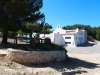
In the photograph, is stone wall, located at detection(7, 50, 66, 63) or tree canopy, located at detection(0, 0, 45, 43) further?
tree canopy, located at detection(0, 0, 45, 43)

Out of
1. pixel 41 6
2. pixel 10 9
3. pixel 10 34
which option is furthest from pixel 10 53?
pixel 10 34

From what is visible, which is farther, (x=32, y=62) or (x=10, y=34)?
(x=10, y=34)

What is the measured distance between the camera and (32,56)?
541 inches

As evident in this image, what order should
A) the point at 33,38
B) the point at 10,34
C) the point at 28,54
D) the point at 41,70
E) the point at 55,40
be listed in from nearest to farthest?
the point at 41,70 → the point at 28,54 → the point at 33,38 → the point at 10,34 → the point at 55,40

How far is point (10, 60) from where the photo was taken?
42.5 feet

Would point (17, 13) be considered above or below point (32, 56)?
above

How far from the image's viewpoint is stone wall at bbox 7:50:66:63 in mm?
13163

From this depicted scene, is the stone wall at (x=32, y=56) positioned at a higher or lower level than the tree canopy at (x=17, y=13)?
lower

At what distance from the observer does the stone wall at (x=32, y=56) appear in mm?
13163

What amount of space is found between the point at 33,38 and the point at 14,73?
548 centimetres

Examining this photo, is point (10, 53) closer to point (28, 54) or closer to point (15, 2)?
point (28, 54)

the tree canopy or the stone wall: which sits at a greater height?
the tree canopy

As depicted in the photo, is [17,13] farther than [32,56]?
Yes

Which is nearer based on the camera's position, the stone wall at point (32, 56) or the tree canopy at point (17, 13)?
the stone wall at point (32, 56)
